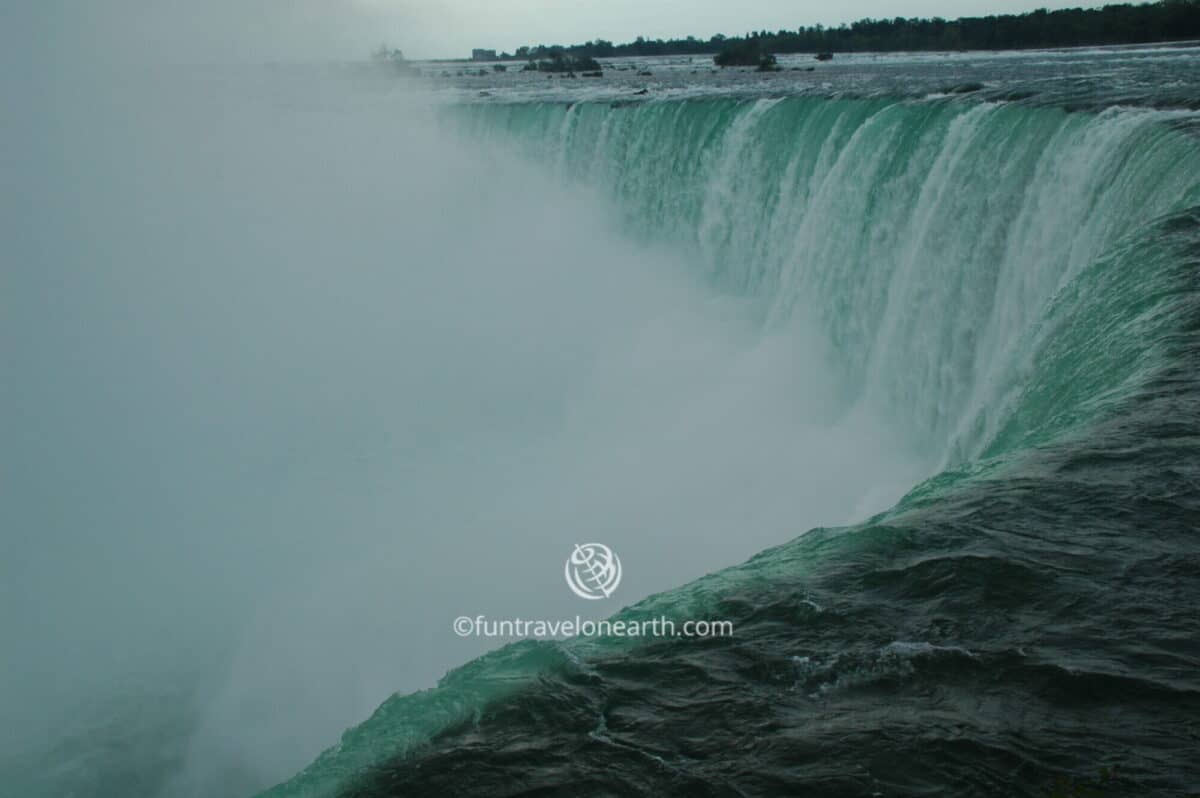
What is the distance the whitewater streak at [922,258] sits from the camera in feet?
17.1

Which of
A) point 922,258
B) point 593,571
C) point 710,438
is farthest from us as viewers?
point 710,438

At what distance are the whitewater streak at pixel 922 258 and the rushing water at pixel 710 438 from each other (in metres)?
0.04

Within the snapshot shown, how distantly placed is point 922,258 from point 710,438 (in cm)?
346

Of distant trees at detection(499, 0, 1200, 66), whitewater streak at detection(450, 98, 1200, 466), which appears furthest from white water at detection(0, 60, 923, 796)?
distant trees at detection(499, 0, 1200, 66)

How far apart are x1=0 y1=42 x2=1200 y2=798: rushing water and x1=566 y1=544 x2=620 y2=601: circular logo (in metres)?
0.25

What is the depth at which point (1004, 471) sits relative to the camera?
553 cm

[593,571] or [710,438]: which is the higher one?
[710,438]

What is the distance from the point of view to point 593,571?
11133 mm

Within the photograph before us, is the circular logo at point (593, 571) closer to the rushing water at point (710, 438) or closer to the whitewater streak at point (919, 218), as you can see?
the rushing water at point (710, 438)

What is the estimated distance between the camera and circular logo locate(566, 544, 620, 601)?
9.87m

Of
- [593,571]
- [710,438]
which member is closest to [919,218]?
[710,438]

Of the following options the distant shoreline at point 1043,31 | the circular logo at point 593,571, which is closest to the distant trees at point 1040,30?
the distant shoreline at point 1043,31

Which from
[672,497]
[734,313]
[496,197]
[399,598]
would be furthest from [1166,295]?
[496,197]

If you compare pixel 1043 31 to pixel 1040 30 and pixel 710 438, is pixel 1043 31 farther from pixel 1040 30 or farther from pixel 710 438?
pixel 710 438
